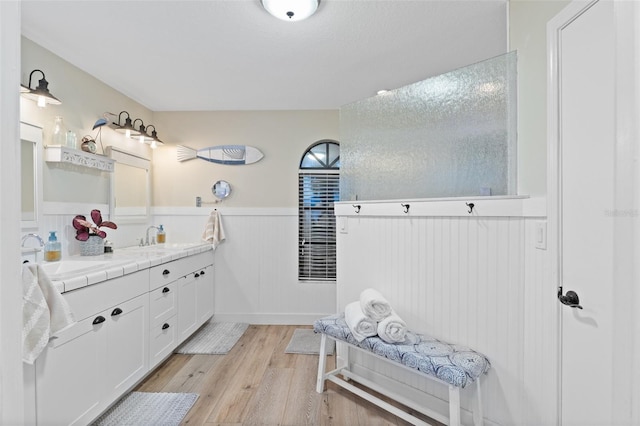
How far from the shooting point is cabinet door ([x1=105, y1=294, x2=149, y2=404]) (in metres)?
1.98

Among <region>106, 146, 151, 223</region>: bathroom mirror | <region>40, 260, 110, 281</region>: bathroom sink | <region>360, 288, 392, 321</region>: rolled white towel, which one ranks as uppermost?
<region>106, 146, 151, 223</region>: bathroom mirror

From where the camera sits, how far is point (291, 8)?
183cm

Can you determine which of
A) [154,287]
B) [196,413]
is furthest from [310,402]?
[154,287]

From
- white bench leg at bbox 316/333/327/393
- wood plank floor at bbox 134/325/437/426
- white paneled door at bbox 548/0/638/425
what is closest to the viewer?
white paneled door at bbox 548/0/638/425

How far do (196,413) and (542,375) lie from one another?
78.4 inches

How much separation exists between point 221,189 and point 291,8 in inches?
91.6

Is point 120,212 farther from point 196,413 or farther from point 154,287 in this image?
point 196,413

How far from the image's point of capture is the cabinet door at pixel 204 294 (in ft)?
10.8

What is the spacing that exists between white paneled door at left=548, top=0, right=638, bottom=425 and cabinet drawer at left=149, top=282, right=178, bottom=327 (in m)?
2.57

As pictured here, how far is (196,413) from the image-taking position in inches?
80.7

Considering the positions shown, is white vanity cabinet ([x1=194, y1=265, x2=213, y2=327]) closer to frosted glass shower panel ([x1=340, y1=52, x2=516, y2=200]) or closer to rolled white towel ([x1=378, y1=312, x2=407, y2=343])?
frosted glass shower panel ([x1=340, y1=52, x2=516, y2=200])

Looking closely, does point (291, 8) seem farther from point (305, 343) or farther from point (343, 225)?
point (305, 343)

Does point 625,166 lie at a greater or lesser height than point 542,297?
greater

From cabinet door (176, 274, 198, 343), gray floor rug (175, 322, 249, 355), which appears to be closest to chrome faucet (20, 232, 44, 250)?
cabinet door (176, 274, 198, 343)
